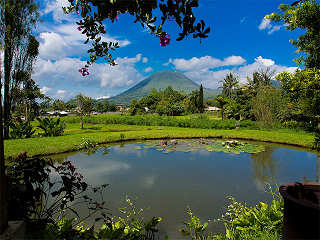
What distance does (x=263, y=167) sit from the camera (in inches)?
271

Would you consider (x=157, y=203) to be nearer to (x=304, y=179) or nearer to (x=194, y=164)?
(x=194, y=164)

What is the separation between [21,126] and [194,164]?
10.6m

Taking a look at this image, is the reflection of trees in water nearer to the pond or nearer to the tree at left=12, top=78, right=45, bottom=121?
the pond

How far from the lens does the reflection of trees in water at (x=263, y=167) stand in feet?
18.4

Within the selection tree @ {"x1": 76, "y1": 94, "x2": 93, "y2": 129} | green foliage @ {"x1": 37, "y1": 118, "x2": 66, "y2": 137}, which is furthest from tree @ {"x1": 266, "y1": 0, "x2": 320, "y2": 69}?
tree @ {"x1": 76, "y1": 94, "x2": 93, "y2": 129}

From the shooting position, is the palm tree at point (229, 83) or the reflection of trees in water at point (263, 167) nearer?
the reflection of trees in water at point (263, 167)

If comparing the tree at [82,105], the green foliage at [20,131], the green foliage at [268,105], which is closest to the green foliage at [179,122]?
the green foliage at [268,105]

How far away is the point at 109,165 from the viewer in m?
7.26

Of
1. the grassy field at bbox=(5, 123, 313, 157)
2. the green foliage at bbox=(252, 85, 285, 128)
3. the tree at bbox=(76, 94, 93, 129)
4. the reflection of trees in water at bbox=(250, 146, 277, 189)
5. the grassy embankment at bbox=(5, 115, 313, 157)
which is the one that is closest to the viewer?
the reflection of trees in water at bbox=(250, 146, 277, 189)

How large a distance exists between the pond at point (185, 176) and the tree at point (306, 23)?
333 cm

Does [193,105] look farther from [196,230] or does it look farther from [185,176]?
[196,230]

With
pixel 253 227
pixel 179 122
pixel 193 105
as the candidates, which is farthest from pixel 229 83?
pixel 253 227

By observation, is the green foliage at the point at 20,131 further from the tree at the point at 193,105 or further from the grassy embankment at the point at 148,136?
the tree at the point at 193,105

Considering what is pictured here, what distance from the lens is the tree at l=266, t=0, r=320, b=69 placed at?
3.87 m
